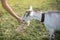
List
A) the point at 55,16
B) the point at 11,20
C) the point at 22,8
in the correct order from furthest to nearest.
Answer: the point at 22,8 < the point at 11,20 < the point at 55,16

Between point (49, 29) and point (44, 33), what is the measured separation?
8.8 inches

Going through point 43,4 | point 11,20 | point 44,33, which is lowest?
point 44,33

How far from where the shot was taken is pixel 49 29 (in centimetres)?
233

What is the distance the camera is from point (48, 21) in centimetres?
227

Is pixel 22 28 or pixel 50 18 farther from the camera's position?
pixel 22 28

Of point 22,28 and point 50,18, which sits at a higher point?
point 50,18

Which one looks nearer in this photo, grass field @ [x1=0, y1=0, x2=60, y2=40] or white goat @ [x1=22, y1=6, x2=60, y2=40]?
white goat @ [x1=22, y1=6, x2=60, y2=40]

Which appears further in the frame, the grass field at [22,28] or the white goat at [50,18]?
the grass field at [22,28]

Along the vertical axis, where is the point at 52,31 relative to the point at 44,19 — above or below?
below

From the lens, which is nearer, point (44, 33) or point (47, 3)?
point (44, 33)

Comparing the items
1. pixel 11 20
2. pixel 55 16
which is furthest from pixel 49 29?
pixel 11 20

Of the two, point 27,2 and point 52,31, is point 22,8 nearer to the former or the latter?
point 27,2

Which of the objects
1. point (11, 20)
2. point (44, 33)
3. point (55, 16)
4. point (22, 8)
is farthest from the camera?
point (22, 8)

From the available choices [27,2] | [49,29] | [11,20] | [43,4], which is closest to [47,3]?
[43,4]
